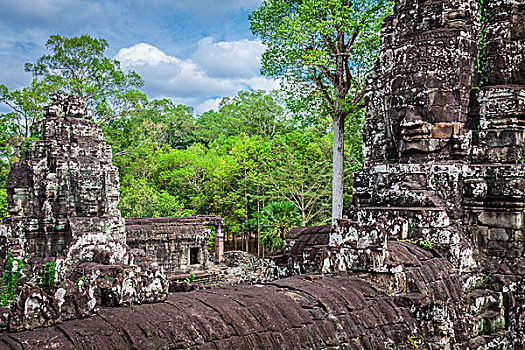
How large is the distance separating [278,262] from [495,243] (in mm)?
3225

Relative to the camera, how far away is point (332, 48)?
Answer: 17391mm

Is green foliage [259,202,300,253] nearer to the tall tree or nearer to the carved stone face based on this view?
the tall tree

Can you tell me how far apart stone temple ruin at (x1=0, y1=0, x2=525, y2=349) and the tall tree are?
8.82m

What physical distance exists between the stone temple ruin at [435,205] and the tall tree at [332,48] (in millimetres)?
8817

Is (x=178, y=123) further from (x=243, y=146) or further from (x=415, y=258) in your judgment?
(x=415, y=258)

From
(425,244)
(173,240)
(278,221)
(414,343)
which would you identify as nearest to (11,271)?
(173,240)

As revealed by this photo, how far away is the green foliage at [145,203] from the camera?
979 inches

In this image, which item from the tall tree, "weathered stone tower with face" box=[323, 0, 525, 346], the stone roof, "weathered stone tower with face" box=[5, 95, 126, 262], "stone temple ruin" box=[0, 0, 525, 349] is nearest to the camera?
the stone roof

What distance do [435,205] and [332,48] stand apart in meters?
12.2

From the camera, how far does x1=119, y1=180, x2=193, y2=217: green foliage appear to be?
81.6 ft

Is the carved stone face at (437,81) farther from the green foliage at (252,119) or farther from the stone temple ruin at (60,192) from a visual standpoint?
the green foliage at (252,119)

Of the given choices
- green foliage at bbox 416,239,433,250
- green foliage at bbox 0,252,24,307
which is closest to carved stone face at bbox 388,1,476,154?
green foliage at bbox 416,239,433,250

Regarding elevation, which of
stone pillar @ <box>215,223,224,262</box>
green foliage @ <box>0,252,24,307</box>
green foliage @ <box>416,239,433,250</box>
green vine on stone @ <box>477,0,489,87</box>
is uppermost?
green vine on stone @ <box>477,0,489,87</box>

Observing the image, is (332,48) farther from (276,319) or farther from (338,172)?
(276,319)
